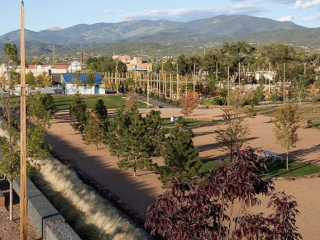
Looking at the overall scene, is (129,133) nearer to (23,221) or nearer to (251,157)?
(23,221)

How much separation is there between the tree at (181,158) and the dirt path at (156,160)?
92 cm

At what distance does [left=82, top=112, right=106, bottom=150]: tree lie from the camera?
26.5 m

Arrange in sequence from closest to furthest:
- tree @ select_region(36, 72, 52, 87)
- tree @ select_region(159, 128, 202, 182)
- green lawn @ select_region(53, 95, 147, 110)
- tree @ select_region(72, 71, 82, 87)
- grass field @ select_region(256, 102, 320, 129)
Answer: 1. tree @ select_region(159, 128, 202, 182)
2. grass field @ select_region(256, 102, 320, 129)
3. green lawn @ select_region(53, 95, 147, 110)
4. tree @ select_region(72, 71, 82, 87)
5. tree @ select_region(36, 72, 52, 87)

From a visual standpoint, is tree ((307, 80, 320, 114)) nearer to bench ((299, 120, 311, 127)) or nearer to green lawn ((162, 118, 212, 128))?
bench ((299, 120, 311, 127))

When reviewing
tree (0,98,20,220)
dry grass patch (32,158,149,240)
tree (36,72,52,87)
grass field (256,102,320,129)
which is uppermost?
tree (36,72,52,87)

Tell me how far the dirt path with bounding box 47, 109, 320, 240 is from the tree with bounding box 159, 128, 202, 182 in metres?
0.92

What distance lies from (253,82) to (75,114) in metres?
62.3

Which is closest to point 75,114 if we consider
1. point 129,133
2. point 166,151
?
point 129,133

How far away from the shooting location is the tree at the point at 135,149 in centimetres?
2047

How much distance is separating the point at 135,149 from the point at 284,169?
21.6 ft

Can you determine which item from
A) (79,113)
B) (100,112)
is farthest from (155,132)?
(79,113)

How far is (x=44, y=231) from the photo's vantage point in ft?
40.1

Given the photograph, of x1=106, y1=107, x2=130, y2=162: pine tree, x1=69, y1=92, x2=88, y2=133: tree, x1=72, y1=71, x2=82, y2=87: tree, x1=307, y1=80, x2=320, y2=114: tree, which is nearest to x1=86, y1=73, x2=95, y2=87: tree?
x1=72, y1=71, x2=82, y2=87: tree

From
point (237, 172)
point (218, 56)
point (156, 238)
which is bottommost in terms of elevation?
point (156, 238)
